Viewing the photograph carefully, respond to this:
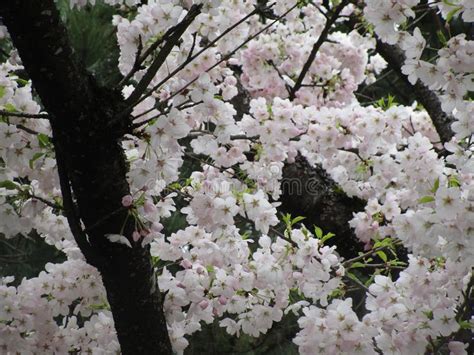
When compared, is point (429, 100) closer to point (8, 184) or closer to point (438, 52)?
point (438, 52)

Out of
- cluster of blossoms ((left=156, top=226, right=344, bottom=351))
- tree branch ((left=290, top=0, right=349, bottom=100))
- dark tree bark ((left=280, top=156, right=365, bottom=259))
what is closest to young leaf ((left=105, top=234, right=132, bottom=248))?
cluster of blossoms ((left=156, top=226, right=344, bottom=351))

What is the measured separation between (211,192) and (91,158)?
472 millimetres

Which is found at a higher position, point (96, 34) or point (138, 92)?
point (96, 34)

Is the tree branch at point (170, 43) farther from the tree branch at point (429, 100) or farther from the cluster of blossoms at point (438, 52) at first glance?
the tree branch at point (429, 100)

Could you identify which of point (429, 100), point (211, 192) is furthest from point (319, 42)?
point (211, 192)

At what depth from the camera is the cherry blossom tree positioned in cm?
126

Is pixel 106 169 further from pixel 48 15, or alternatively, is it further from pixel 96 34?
pixel 96 34

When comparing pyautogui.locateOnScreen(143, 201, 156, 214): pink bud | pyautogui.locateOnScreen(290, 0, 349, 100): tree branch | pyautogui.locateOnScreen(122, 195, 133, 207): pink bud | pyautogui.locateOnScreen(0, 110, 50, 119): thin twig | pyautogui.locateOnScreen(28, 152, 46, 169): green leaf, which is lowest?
pyautogui.locateOnScreen(122, 195, 133, 207): pink bud

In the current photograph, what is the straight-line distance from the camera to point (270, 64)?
295 cm

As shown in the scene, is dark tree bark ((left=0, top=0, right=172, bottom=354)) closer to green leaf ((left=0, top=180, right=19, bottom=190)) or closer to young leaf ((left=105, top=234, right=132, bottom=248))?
young leaf ((left=105, top=234, right=132, bottom=248))

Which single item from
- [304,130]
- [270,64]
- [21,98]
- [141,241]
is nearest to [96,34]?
[270,64]

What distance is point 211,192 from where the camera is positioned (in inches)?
65.4

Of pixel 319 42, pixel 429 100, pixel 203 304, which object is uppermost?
pixel 319 42

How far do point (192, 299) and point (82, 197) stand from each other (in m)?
0.52
